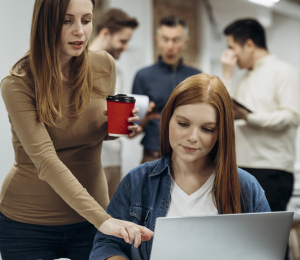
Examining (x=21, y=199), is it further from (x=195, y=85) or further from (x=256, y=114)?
(x=256, y=114)

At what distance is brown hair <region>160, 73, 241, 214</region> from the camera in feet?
4.06

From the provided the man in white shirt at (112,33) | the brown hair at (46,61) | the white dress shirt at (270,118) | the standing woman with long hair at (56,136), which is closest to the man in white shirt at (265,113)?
the white dress shirt at (270,118)

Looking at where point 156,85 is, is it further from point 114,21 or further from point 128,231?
point 128,231

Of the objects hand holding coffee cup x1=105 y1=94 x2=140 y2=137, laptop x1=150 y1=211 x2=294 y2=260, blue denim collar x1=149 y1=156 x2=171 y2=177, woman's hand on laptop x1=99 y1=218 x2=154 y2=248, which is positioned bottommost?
woman's hand on laptop x1=99 y1=218 x2=154 y2=248

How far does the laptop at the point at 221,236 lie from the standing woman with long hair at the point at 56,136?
0.82 ft

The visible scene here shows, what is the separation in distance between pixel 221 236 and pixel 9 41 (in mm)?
A: 2001

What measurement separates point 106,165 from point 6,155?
706mm

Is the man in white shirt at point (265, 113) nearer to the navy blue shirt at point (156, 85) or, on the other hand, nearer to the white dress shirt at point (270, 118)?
the white dress shirt at point (270, 118)

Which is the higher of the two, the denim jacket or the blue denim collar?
the blue denim collar

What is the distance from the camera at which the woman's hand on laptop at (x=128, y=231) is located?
1019mm

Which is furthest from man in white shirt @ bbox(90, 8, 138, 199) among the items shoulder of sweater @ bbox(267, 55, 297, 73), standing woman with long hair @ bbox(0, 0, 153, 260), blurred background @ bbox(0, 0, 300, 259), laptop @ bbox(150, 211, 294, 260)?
laptop @ bbox(150, 211, 294, 260)

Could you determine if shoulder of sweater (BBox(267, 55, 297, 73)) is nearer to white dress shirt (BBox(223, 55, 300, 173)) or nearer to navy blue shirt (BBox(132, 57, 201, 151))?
white dress shirt (BBox(223, 55, 300, 173))

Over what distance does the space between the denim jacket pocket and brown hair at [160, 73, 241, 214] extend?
24cm

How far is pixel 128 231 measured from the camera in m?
1.03
